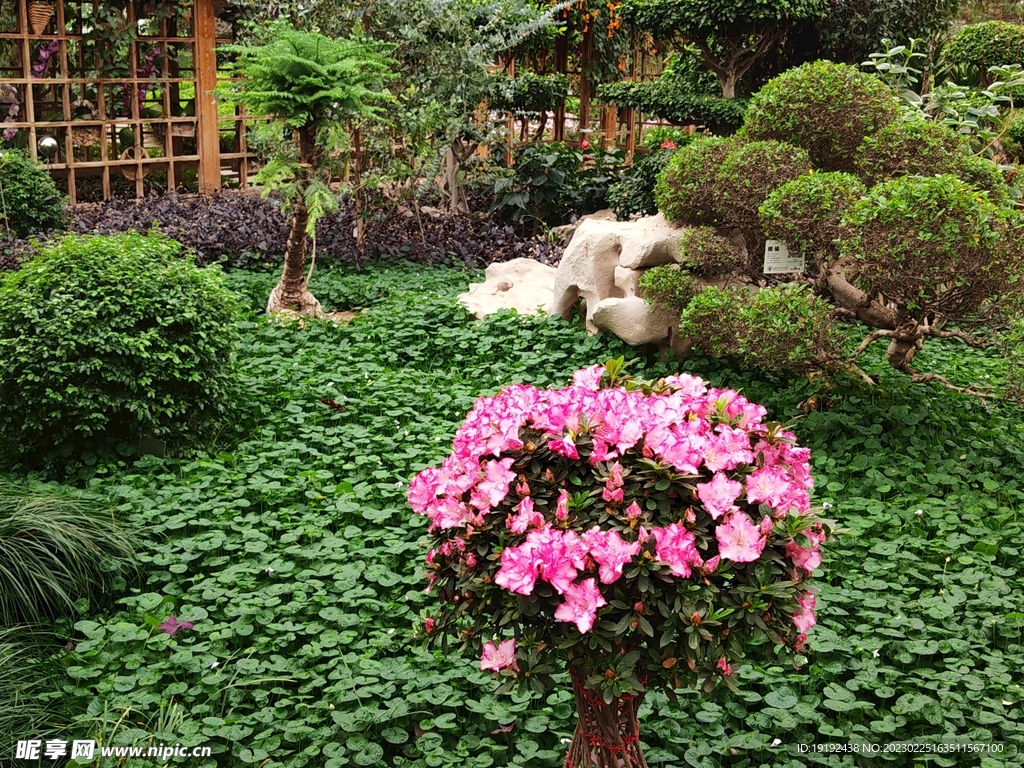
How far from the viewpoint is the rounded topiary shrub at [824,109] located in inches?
199

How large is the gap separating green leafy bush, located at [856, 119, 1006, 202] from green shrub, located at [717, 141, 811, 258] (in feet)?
1.04

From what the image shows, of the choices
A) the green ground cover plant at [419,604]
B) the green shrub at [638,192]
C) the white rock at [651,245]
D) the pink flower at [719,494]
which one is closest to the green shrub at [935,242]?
the green ground cover plant at [419,604]

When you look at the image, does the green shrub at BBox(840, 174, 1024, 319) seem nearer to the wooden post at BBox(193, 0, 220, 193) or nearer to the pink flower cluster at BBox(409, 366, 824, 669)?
the pink flower cluster at BBox(409, 366, 824, 669)

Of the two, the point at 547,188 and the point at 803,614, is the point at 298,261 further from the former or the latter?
the point at 803,614

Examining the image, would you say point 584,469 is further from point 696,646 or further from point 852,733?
point 852,733

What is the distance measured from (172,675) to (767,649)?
1767mm

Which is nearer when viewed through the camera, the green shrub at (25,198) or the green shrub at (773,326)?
the green shrub at (773,326)

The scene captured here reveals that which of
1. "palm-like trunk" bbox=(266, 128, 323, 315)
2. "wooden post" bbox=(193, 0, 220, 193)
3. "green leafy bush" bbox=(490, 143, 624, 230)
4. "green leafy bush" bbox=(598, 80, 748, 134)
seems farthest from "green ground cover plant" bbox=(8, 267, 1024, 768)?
"wooden post" bbox=(193, 0, 220, 193)

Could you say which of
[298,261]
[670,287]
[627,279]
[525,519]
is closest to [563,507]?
[525,519]

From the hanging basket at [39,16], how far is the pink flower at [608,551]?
8.99 m

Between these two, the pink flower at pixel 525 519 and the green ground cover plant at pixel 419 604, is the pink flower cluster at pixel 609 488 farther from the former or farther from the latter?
the green ground cover plant at pixel 419 604

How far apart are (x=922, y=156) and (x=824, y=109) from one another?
1.76 feet

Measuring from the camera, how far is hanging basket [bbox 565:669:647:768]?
2.28 m

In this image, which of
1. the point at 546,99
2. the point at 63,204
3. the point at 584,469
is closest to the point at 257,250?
the point at 63,204
